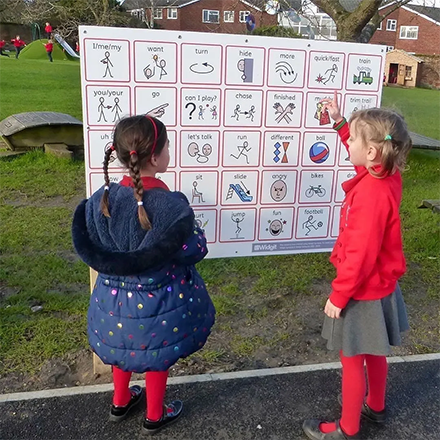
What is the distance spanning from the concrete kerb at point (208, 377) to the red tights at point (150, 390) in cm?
29

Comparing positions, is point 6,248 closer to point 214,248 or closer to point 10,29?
point 214,248

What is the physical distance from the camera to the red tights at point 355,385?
2375 mm

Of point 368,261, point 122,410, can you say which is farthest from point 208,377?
point 368,261

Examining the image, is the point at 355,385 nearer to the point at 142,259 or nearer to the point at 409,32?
the point at 142,259

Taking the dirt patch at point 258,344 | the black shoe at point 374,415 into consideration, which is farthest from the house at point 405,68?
the black shoe at point 374,415

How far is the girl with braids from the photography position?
6.66 ft

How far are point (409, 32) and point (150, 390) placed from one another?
182 feet

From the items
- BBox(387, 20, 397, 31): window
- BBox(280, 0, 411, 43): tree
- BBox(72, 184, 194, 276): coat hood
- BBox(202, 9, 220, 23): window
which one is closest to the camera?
BBox(72, 184, 194, 276): coat hood

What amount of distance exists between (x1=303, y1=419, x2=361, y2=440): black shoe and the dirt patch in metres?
0.65

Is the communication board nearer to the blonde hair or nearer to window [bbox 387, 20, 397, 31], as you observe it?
the blonde hair

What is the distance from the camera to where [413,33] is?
50125 mm

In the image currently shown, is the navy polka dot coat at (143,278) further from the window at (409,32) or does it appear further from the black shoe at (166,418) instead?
the window at (409,32)

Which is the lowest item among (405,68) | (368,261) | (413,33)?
(368,261)

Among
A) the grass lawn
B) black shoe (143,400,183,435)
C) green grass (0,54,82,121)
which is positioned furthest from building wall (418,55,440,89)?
black shoe (143,400,183,435)
